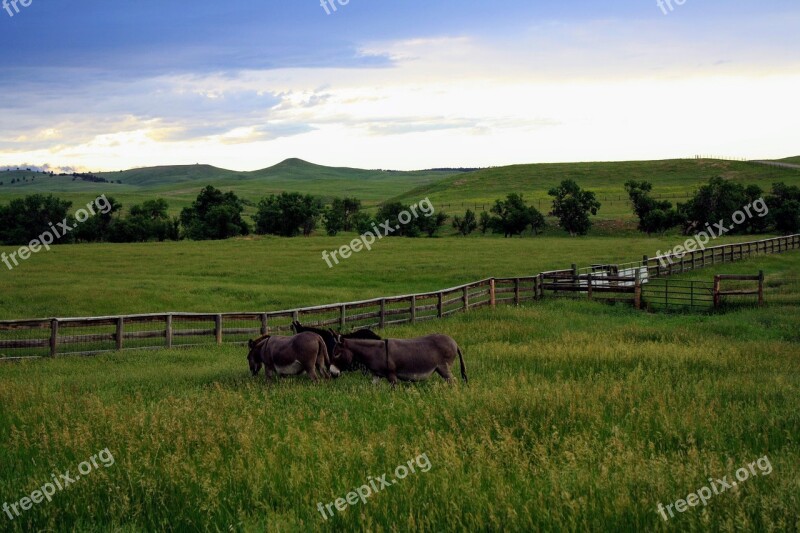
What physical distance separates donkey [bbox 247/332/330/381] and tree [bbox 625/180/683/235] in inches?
3253

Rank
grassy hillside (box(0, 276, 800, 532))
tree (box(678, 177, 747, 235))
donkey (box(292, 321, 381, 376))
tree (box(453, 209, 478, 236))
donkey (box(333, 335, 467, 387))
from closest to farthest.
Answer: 1. grassy hillside (box(0, 276, 800, 532))
2. donkey (box(333, 335, 467, 387))
3. donkey (box(292, 321, 381, 376))
4. tree (box(678, 177, 747, 235))
5. tree (box(453, 209, 478, 236))

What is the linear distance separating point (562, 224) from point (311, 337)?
A: 86125 mm

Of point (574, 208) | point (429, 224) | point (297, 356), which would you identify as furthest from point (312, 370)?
point (574, 208)

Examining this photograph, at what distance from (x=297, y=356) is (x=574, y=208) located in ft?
280

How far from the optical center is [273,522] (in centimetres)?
609

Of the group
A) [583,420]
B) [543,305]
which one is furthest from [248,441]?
[543,305]

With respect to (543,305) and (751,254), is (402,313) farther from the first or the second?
(751,254)

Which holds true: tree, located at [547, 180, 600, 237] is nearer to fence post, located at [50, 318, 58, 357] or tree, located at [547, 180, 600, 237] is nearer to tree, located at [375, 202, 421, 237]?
tree, located at [375, 202, 421, 237]

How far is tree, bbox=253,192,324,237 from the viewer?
89750 mm

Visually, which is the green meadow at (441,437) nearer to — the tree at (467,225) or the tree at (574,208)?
the tree at (574,208)

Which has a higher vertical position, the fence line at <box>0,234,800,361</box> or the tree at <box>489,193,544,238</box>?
the tree at <box>489,193,544,238</box>

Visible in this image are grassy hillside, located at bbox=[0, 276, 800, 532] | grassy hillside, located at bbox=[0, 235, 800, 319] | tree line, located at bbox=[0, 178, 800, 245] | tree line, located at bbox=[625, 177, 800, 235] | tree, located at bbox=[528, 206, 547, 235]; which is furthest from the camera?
tree, located at bbox=[528, 206, 547, 235]

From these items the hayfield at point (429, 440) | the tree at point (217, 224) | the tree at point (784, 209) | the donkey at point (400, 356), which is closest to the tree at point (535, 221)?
the tree at point (784, 209)

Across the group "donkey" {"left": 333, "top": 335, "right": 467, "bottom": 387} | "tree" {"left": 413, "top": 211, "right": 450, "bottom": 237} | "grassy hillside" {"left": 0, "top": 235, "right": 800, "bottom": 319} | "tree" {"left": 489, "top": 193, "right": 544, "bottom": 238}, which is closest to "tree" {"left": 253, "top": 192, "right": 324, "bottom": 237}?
"tree" {"left": 413, "top": 211, "right": 450, "bottom": 237}
